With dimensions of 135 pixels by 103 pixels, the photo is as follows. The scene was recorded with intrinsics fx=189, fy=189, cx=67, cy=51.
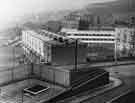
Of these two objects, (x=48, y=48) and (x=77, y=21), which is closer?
(x=48, y=48)

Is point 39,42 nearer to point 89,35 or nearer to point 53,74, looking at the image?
point 53,74

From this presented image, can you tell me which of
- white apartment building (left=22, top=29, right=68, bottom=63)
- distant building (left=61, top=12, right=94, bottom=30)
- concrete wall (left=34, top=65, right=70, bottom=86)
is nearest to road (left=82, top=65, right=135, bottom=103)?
concrete wall (left=34, top=65, right=70, bottom=86)

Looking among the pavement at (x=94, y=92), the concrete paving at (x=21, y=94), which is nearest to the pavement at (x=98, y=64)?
the pavement at (x=94, y=92)

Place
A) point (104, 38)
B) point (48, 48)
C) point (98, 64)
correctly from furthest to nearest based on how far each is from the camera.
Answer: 1. point (98, 64)
2. point (104, 38)
3. point (48, 48)

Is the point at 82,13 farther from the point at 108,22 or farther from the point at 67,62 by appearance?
the point at 67,62

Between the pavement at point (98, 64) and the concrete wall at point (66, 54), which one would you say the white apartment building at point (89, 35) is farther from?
the pavement at point (98, 64)

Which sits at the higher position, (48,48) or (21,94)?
(48,48)

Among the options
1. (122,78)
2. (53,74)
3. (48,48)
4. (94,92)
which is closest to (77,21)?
(48,48)

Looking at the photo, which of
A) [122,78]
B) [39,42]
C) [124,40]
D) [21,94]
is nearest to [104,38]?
[124,40]

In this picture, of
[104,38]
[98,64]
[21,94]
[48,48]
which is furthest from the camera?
[98,64]

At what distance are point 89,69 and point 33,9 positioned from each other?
1616mm

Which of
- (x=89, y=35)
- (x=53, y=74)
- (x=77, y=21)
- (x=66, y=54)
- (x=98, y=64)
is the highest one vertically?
(x=77, y=21)

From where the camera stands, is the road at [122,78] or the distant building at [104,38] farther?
the distant building at [104,38]

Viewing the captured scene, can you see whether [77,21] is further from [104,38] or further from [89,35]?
[104,38]
